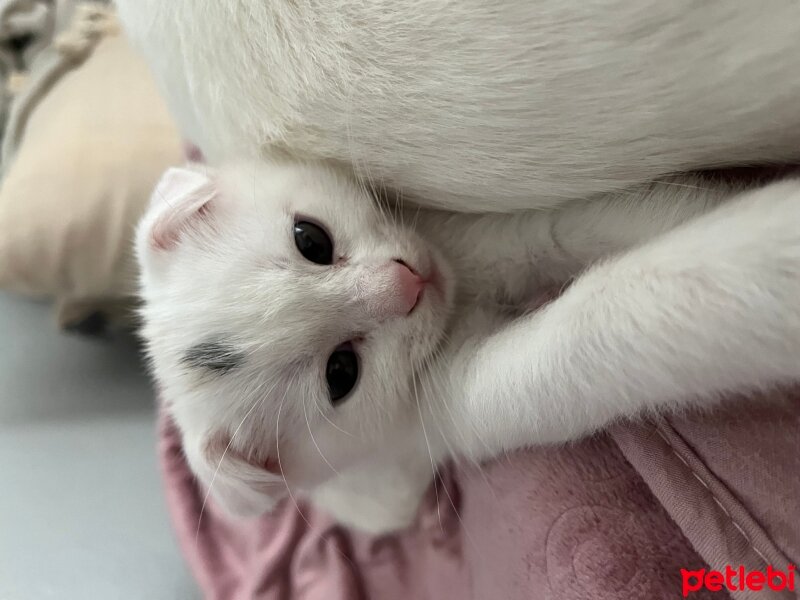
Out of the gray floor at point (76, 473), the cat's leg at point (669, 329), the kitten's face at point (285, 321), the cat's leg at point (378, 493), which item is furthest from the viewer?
the gray floor at point (76, 473)

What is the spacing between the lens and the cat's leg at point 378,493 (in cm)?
88

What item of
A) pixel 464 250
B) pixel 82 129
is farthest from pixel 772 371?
pixel 82 129

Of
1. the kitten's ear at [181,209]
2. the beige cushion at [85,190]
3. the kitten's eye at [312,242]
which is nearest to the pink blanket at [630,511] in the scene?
the kitten's eye at [312,242]

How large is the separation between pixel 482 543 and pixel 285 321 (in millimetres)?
344

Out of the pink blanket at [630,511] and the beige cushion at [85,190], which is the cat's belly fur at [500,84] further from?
the beige cushion at [85,190]

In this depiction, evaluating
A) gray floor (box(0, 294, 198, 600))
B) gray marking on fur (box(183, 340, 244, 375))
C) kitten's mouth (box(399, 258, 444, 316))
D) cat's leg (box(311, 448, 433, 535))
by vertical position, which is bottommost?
gray floor (box(0, 294, 198, 600))

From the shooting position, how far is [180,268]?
756mm

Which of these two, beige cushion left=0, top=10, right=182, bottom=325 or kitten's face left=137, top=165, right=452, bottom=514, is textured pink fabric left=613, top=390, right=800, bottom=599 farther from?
beige cushion left=0, top=10, right=182, bottom=325

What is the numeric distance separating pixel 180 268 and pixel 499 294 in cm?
36

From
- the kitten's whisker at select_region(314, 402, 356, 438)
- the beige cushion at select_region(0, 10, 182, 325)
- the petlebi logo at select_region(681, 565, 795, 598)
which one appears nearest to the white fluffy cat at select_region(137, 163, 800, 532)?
the kitten's whisker at select_region(314, 402, 356, 438)

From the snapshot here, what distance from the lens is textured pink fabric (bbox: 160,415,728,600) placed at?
60cm

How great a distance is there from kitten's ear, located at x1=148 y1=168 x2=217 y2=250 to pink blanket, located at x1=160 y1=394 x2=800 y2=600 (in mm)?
424

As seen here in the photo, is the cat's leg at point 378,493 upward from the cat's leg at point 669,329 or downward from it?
downward

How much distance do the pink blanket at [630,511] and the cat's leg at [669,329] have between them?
5 cm
